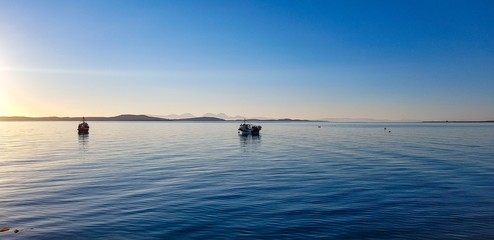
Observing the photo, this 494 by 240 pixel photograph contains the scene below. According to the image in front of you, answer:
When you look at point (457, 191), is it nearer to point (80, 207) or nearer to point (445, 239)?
point (445, 239)

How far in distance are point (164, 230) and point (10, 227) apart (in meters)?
7.58

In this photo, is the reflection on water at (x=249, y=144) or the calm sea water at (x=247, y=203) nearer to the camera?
the calm sea water at (x=247, y=203)

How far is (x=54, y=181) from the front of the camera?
103 ft

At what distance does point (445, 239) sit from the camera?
15250mm

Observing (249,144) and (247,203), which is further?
(249,144)

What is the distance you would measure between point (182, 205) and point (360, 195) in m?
12.4

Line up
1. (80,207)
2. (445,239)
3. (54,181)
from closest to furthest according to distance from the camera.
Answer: (445,239), (80,207), (54,181)

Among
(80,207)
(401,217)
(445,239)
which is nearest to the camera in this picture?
(445,239)

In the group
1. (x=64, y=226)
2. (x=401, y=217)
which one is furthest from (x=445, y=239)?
(x=64, y=226)

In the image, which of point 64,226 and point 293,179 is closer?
point 64,226

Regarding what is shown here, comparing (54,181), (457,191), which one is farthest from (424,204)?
(54,181)

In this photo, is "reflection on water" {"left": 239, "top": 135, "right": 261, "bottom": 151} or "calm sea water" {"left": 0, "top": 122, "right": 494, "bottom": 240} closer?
"calm sea water" {"left": 0, "top": 122, "right": 494, "bottom": 240}

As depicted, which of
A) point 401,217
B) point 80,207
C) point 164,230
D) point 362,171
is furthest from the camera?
point 362,171

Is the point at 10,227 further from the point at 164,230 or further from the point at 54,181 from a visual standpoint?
the point at 54,181
